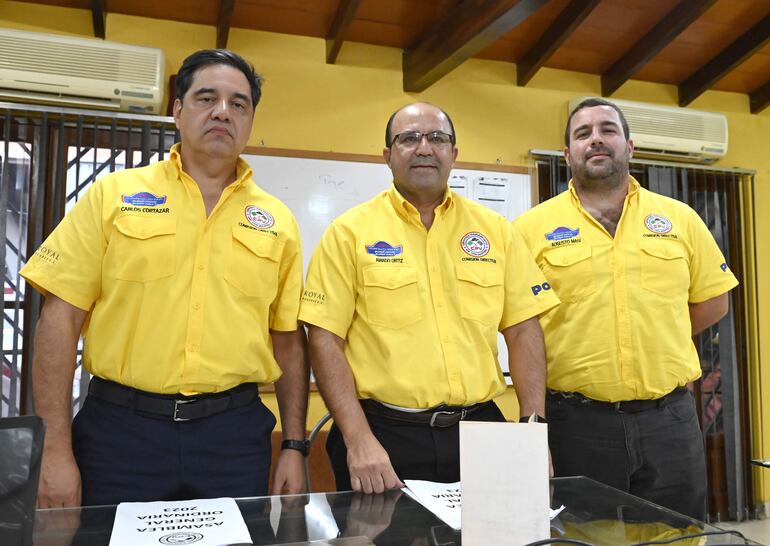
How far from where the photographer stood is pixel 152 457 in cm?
143

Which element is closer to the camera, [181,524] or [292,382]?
[181,524]

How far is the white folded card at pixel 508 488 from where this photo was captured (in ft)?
2.96

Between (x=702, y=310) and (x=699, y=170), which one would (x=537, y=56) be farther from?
(x=702, y=310)

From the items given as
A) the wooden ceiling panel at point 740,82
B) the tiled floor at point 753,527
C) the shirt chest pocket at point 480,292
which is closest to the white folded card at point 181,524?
the shirt chest pocket at point 480,292

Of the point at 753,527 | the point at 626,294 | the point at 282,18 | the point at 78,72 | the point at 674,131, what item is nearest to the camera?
the point at 626,294

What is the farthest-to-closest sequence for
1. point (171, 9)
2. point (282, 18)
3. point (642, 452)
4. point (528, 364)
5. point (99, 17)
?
point (282, 18), point (171, 9), point (99, 17), point (642, 452), point (528, 364)

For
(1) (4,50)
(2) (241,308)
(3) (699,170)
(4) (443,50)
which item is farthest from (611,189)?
(1) (4,50)

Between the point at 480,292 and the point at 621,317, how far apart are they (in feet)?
1.81

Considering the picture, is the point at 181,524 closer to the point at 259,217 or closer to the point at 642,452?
the point at 259,217

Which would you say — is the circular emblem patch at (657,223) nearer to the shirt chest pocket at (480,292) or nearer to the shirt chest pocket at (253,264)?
the shirt chest pocket at (480,292)

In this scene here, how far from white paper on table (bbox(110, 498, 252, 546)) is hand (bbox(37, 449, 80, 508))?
1.23 feet

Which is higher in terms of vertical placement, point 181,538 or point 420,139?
point 420,139

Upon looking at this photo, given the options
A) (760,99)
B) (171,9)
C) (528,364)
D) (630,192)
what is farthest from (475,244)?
(760,99)

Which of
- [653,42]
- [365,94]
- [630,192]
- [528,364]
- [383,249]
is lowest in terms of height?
[528,364]
